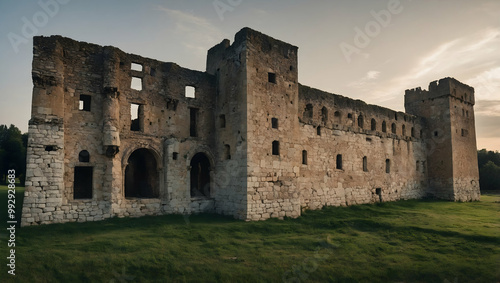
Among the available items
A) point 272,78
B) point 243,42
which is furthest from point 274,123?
point 243,42

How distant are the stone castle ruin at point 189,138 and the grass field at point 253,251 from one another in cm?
133

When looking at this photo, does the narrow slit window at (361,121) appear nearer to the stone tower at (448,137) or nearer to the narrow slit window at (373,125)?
the narrow slit window at (373,125)

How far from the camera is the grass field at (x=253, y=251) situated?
1019 centimetres

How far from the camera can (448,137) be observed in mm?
30734

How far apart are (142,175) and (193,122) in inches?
176

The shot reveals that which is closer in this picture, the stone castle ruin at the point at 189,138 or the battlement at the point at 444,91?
the stone castle ruin at the point at 189,138

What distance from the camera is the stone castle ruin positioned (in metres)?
14.9

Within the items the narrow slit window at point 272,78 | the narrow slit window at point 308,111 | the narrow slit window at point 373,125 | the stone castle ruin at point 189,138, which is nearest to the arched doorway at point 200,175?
the stone castle ruin at point 189,138

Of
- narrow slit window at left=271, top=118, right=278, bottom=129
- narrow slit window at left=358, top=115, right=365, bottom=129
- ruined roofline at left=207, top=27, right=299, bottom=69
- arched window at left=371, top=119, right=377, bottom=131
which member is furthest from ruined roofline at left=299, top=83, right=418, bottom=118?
narrow slit window at left=271, top=118, right=278, bottom=129

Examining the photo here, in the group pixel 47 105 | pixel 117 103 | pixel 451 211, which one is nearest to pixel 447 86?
pixel 451 211

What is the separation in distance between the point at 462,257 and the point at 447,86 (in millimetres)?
23262

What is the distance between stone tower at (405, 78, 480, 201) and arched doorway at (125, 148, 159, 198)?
2619 centimetres

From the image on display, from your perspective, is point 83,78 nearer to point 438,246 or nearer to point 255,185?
point 255,185

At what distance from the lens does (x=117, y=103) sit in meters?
16.4
